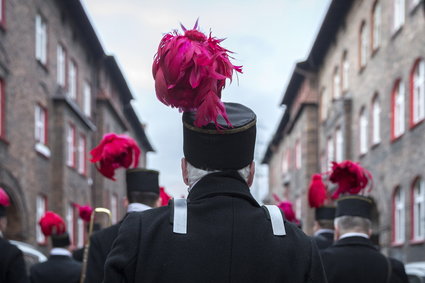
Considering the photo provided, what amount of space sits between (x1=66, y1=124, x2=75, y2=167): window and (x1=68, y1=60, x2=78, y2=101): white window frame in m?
1.58

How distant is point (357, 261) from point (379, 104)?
17389 mm

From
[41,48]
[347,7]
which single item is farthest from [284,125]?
[41,48]

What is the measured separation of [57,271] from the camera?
28.2 feet

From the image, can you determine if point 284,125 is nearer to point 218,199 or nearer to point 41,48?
point 41,48

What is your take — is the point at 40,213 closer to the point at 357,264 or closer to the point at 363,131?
the point at 363,131

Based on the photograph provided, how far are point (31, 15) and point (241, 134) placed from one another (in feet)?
63.2

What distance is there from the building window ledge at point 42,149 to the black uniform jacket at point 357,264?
16715 millimetres

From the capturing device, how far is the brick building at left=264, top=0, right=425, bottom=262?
1839cm

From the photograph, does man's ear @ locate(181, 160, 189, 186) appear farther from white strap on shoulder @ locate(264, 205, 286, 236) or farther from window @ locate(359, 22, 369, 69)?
window @ locate(359, 22, 369, 69)

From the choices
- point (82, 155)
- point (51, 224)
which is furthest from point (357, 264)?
point (82, 155)

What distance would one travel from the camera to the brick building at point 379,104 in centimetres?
1839

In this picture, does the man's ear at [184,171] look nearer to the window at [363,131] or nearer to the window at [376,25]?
the window at [376,25]

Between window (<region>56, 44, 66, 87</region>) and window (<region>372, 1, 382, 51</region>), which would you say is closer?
window (<region>372, 1, 382, 51</region>)

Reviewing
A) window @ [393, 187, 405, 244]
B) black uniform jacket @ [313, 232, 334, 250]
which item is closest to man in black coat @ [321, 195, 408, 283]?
black uniform jacket @ [313, 232, 334, 250]
